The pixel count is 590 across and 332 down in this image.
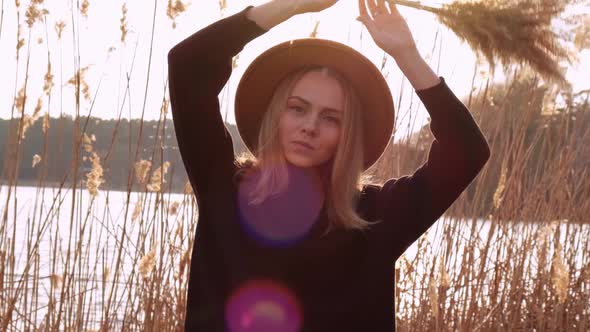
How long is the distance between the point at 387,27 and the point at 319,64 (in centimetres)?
24

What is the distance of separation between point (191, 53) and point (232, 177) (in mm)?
341

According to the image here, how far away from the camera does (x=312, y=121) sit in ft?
6.60

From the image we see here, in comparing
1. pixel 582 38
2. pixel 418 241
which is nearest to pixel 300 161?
pixel 418 241

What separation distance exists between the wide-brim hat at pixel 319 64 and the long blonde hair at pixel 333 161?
28 mm

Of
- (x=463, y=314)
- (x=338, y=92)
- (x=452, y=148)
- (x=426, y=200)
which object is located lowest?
(x=463, y=314)

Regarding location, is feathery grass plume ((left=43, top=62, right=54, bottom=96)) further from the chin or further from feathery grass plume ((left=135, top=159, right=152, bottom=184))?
the chin

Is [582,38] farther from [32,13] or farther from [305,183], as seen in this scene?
[32,13]

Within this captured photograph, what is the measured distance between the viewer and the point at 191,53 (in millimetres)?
2010

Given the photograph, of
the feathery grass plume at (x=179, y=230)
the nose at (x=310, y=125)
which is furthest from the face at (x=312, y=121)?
the feathery grass plume at (x=179, y=230)

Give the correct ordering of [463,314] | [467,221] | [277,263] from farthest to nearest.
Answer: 1. [467,221]
2. [463,314]
3. [277,263]

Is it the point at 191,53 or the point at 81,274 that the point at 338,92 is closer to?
the point at 191,53

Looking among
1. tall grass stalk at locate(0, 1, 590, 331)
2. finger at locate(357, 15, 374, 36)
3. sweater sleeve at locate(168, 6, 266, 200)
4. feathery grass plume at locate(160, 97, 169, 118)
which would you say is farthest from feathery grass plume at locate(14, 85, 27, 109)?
finger at locate(357, 15, 374, 36)

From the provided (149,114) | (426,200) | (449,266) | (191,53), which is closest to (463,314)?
(449,266)

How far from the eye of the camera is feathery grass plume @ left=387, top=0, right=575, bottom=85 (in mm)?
1810
